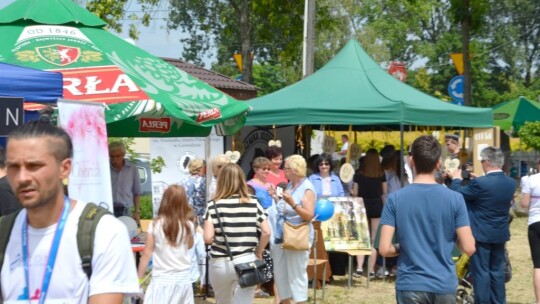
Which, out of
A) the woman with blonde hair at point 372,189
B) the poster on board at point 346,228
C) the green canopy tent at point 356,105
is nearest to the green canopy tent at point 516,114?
the green canopy tent at point 356,105

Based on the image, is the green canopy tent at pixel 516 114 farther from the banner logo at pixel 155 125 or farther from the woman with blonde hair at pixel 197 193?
the banner logo at pixel 155 125

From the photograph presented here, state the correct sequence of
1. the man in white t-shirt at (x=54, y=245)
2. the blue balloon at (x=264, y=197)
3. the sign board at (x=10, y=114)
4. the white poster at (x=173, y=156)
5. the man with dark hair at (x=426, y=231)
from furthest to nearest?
the white poster at (x=173, y=156)
the blue balloon at (x=264, y=197)
the sign board at (x=10, y=114)
the man with dark hair at (x=426, y=231)
the man in white t-shirt at (x=54, y=245)

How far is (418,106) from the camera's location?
12781 millimetres

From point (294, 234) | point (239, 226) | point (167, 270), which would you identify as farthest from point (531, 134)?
point (167, 270)

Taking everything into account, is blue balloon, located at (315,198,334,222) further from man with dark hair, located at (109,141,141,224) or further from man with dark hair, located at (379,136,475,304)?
man with dark hair, located at (379,136,475,304)

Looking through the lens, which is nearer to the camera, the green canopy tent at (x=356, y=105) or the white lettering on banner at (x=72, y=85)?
the white lettering on banner at (x=72, y=85)

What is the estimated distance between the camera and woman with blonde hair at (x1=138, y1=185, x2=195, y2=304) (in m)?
7.51

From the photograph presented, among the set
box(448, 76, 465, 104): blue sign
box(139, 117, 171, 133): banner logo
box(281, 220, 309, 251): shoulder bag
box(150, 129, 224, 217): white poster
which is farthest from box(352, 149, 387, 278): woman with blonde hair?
box(448, 76, 465, 104): blue sign

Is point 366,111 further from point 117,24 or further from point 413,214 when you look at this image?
point 117,24

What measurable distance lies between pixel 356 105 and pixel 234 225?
5.25m

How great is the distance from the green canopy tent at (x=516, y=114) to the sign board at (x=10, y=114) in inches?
793

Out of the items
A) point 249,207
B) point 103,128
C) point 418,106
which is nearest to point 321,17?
point 418,106

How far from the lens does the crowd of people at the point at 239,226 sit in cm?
308

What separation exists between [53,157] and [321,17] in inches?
805
